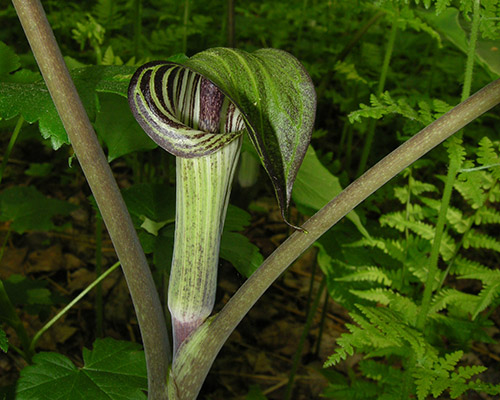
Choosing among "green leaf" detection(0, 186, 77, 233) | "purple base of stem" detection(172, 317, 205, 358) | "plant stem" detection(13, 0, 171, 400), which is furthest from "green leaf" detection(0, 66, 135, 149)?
"green leaf" detection(0, 186, 77, 233)

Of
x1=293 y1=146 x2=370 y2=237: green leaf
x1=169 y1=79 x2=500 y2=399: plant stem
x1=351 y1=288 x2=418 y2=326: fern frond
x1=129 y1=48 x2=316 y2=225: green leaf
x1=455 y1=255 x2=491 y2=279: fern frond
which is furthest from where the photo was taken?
x1=455 y1=255 x2=491 y2=279: fern frond

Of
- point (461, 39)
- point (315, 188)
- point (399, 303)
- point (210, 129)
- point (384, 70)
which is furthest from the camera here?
point (384, 70)

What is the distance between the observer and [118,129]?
4.61ft

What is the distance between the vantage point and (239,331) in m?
2.51

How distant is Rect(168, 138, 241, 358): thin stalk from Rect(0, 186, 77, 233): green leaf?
139 cm

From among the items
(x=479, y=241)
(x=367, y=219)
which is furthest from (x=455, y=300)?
(x=367, y=219)

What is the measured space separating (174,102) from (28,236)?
7.76 ft

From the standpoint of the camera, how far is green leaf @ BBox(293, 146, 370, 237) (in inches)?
50.9

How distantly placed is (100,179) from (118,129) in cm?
62

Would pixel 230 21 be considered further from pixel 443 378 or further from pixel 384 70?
pixel 443 378

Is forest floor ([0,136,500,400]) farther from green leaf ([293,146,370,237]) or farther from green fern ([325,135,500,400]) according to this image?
green leaf ([293,146,370,237])

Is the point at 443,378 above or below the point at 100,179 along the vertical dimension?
below

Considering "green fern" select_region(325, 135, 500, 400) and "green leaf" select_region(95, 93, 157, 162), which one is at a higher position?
"green leaf" select_region(95, 93, 157, 162)

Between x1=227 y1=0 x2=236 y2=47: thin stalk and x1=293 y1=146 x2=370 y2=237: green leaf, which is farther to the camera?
x1=227 y1=0 x2=236 y2=47: thin stalk
